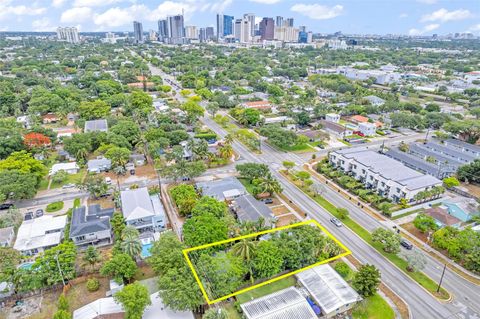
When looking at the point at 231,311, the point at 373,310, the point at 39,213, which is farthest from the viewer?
the point at 39,213

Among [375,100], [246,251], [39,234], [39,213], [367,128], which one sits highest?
[375,100]

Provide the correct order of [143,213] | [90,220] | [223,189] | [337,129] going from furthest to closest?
[337,129] → [223,189] → [143,213] → [90,220]

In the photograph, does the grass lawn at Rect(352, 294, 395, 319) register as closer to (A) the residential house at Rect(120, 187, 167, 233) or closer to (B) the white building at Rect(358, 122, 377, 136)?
(A) the residential house at Rect(120, 187, 167, 233)

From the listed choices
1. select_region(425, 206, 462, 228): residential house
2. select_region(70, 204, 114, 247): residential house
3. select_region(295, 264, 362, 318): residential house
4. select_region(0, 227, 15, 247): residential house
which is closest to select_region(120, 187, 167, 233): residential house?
select_region(70, 204, 114, 247): residential house

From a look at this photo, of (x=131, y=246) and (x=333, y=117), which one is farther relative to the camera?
(x=333, y=117)

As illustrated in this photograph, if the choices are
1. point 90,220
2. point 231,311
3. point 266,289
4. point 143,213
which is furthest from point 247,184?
point 231,311

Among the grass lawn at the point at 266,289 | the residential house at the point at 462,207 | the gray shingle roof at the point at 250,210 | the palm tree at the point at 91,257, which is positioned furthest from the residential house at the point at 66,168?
the residential house at the point at 462,207

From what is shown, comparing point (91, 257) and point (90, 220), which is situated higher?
point (91, 257)

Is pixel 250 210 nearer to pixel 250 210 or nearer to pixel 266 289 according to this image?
pixel 250 210

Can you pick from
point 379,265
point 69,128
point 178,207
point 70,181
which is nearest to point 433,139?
point 379,265
